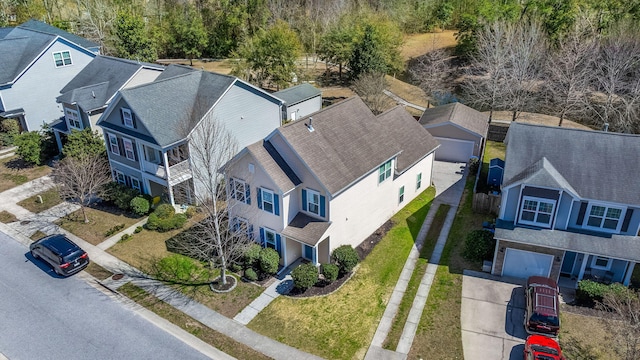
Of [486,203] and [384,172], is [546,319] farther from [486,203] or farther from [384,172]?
[384,172]

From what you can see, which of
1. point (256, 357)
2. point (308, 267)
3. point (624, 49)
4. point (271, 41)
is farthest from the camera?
point (271, 41)

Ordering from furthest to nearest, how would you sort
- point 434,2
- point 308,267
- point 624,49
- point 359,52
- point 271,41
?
point 434,2 < point 359,52 < point 271,41 < point 624,49 < point 308,267

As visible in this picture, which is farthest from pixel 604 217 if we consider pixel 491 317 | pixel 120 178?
pixel 120 178

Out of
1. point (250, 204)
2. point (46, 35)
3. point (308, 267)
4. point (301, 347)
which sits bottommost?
point (301, 347)

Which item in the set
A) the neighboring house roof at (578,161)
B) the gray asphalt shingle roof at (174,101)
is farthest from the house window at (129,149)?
the neighboring house roof at (578,161)

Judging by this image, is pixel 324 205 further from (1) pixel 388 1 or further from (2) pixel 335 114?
(1) pixel 388 1

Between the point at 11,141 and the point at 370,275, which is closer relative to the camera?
the point at 370,275

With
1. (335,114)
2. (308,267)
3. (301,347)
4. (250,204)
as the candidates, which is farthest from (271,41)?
(301,347)
